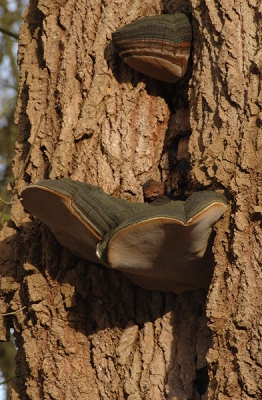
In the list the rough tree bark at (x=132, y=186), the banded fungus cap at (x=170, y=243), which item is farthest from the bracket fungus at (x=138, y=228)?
the rough tree bark at (x=132, y=186)

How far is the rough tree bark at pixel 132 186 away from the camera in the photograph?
267 cm

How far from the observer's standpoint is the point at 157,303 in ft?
10.4

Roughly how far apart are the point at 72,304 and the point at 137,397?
0.58 m

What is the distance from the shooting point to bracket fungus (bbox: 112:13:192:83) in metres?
3.20

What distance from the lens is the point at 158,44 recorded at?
126 inches

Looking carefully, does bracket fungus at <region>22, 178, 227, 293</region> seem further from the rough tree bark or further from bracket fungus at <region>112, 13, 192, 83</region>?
bracket fungus at <region>112, 13, 192, 83</region>

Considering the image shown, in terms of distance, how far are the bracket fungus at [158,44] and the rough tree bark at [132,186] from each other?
0.29 ft

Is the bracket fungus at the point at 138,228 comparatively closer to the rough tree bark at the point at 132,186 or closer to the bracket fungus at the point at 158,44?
the rough tree bark at the point at 132,186

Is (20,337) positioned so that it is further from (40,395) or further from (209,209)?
(209,209)

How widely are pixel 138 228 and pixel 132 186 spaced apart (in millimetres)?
720

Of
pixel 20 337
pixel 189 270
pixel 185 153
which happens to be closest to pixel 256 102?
pixel 185 153

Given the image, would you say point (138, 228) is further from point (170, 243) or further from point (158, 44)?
point (158, 44)

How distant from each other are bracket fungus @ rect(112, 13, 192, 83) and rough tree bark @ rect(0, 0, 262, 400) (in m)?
0.09

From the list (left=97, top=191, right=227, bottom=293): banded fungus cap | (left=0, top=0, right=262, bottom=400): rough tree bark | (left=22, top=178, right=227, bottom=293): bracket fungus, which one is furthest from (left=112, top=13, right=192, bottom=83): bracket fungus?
(left=97, top=191, right=227, bottom=293): banded fungus cap
